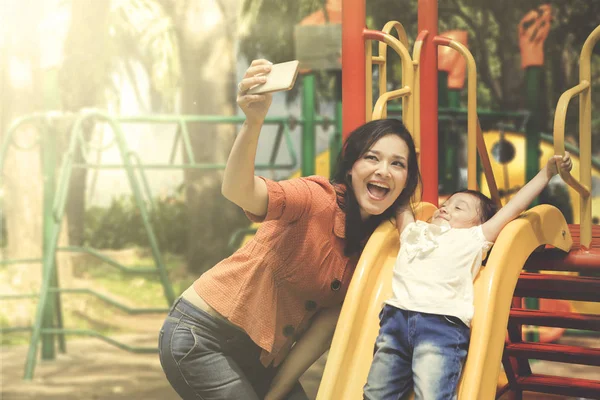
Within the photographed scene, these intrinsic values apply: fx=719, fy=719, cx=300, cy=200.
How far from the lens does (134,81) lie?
5098 mm

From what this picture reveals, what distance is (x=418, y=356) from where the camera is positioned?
5.17ft

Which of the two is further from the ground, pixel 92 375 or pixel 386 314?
pixel 386 314

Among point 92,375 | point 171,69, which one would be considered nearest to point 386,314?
point 92,375

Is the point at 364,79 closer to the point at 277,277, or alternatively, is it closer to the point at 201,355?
the point at 277,277

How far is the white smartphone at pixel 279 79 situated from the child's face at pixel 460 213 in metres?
0.66

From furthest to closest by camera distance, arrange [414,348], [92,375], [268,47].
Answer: [268,47]
[92,375]
[414,348]

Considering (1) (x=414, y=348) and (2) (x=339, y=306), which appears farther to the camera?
(2) (x=339, y=306)

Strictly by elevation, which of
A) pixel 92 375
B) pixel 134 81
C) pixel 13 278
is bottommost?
pixel 92 375

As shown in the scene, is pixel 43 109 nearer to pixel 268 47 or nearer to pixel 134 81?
pixel 134 81

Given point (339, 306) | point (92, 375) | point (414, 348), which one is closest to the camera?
point (414, 348)

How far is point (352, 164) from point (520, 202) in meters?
0.41

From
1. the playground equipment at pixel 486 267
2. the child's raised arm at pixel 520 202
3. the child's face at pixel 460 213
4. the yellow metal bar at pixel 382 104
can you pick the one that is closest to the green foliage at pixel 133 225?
the playground equipment at pixel 486 267

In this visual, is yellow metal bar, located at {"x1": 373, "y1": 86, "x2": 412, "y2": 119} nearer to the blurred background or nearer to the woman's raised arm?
the woman's raised arm

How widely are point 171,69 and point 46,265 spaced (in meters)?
1.61
